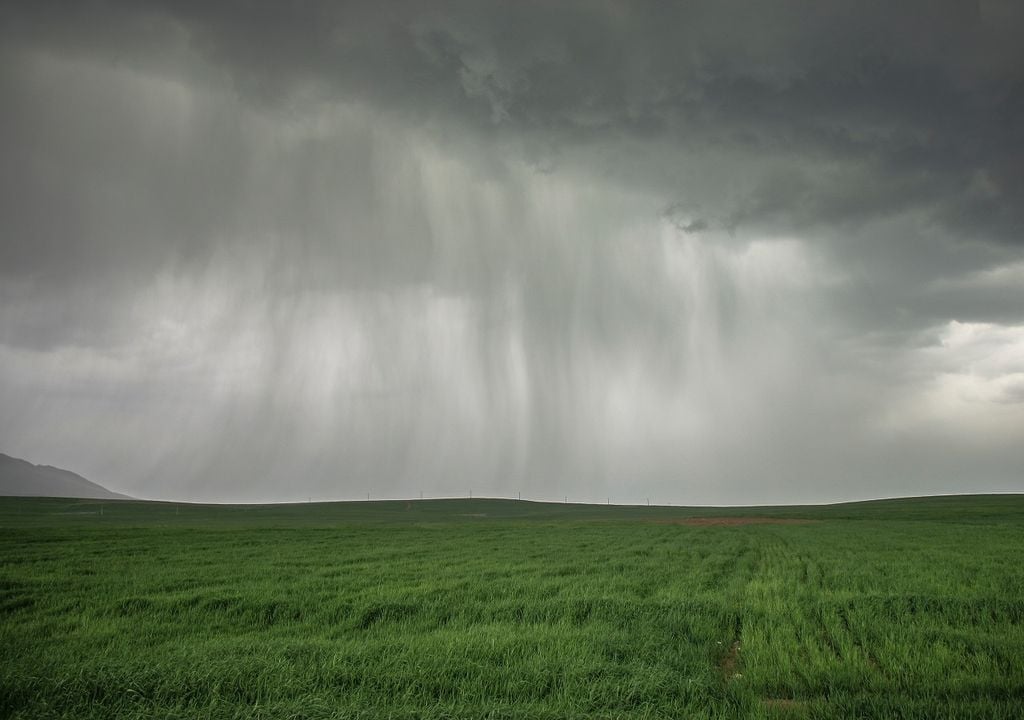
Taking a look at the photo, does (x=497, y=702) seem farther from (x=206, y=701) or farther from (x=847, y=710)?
(x=847, y=710)

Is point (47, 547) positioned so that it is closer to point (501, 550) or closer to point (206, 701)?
point (501, 550)

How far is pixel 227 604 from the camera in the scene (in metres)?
15.9

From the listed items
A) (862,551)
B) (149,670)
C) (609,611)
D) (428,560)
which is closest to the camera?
(149,670)

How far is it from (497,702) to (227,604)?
1103 cm

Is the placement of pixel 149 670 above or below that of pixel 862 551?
above

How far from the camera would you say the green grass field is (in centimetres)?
820

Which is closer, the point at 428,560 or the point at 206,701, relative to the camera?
the point at 206,701

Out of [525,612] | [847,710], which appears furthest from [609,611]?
[847,710]

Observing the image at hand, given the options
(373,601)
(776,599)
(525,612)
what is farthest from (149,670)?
(776,599)

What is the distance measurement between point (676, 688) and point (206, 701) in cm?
679

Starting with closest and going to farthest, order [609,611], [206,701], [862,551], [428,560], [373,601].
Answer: [206,701] < [609,611] < [373,601] < [428,560] < [862,551]

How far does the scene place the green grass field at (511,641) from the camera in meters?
8.20

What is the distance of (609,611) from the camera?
573 inches

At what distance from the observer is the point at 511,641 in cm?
1130
